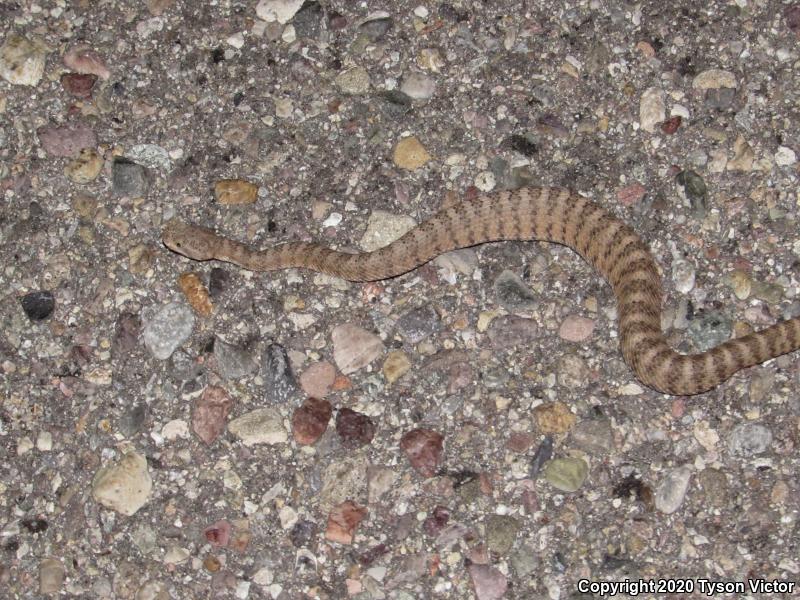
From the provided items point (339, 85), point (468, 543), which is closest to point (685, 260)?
point (468, 543)

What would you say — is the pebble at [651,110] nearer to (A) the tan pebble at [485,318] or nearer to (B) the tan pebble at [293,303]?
(A) the tan pebble at [485,318]

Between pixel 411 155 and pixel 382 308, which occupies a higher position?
pixel 411 155

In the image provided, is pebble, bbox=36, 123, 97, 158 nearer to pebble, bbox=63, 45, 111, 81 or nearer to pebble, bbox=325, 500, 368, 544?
pebble, bbox=63, 45, 111, 81

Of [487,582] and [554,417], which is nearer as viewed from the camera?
[487,582]

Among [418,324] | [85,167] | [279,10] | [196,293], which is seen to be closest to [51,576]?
[196,293]

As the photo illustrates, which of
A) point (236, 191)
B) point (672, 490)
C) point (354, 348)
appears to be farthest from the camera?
point (236, 191)

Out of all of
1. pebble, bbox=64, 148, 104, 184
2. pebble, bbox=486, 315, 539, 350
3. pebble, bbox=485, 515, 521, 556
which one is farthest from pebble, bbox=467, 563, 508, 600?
pebble, bbox=64, 148, 104, 184

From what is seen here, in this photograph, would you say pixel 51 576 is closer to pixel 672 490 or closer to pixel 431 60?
pixel 672 490
